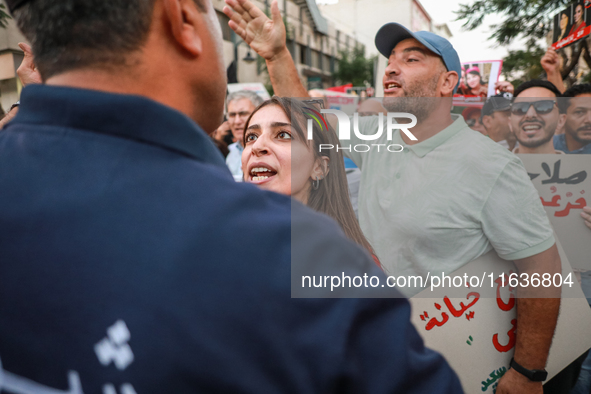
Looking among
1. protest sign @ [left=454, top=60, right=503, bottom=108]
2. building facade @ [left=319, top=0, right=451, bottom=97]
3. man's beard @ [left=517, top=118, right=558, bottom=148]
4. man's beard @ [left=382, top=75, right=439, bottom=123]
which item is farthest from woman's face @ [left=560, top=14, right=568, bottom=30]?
building facade @ [left=319, top=0, right=451, bottom=97]

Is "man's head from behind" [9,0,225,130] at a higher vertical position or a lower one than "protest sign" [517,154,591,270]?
higher

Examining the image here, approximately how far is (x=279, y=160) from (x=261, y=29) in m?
0.57

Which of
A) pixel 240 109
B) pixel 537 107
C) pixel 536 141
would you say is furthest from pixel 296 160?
pixel 240 109

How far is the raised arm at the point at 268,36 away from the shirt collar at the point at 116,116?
1294mm

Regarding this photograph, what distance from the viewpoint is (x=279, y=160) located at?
176 centimetres

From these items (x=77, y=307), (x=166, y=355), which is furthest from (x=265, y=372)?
(x=77, y=307)

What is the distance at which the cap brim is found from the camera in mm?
2014

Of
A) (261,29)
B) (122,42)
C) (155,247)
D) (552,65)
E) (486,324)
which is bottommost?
(486,324)

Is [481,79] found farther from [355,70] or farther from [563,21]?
[355,70]

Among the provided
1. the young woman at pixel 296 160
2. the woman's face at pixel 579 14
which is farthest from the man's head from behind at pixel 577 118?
the young woman at pixel 296 160

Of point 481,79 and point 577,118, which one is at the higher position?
point 481,79

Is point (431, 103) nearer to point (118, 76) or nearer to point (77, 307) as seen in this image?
point (118, 76)

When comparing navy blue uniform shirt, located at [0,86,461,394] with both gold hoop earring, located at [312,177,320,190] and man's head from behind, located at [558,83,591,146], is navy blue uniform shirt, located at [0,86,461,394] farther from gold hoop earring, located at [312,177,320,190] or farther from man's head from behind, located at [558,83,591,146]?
man's head from behind, located at [558,83,591,146]

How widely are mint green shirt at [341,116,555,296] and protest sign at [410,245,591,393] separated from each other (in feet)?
0.23
